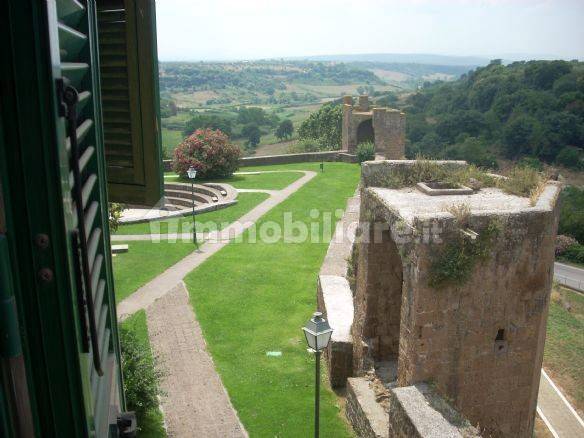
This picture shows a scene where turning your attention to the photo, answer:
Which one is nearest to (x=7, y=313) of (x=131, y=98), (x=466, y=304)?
(x=131, y=98)

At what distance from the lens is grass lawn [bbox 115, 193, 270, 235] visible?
64.6 feet

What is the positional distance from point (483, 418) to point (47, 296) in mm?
8218

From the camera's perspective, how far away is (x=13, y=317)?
5.71 ft

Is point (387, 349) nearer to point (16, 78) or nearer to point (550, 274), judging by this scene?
point (550, 274)

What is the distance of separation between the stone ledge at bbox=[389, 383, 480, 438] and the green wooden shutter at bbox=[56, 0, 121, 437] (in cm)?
461

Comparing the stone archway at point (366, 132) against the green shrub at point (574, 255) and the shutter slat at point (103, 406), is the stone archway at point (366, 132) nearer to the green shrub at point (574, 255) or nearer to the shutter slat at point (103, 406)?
the green shrub at point (574, 255)

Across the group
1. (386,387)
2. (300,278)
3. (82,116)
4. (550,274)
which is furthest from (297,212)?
(82,116)

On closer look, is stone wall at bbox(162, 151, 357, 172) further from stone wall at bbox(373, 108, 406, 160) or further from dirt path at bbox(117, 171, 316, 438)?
dirt path at bbox(117, 171, 316, 438)

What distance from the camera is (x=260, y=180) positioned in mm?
27938

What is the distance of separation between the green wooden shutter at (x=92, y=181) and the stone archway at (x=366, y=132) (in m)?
33.8

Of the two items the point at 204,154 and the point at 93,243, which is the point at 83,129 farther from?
the point at 204,154

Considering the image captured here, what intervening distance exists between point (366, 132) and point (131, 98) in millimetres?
33721

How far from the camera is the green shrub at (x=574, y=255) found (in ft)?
126

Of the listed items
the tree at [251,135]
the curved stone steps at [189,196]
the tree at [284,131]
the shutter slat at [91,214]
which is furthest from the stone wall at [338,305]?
the tree at [284,131]
